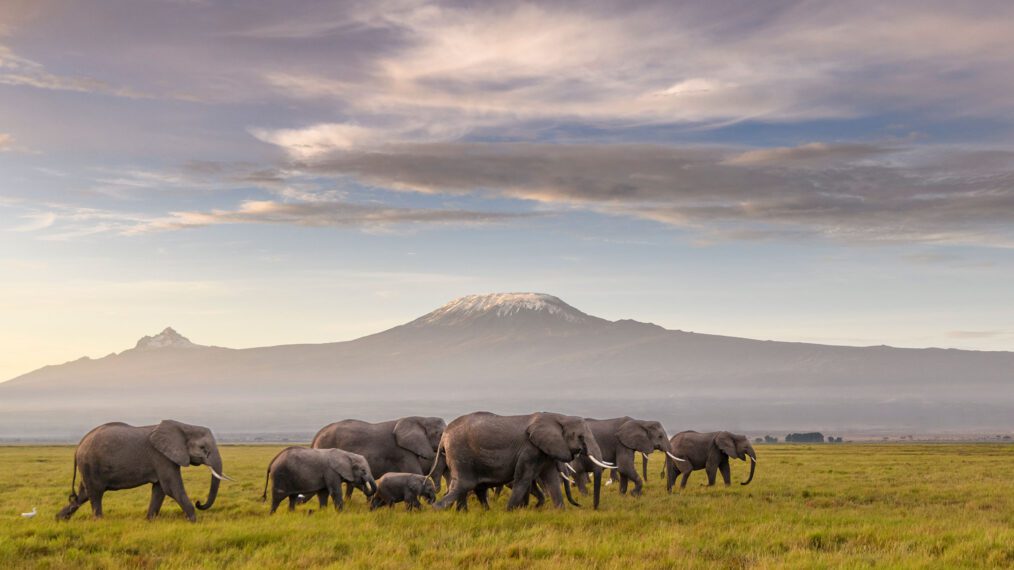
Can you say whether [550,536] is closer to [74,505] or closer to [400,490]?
[400,490]

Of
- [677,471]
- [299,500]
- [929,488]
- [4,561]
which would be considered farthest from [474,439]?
[929,488]

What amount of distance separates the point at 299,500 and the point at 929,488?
71.3 ft

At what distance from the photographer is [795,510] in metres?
26.8

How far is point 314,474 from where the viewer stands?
86.6 ft

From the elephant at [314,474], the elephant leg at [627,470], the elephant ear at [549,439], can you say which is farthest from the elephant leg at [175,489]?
the elephant leg at [627,470]

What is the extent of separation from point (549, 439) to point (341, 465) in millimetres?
5695

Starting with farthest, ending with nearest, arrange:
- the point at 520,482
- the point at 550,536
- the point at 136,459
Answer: the point at 520,482 → the point at 136,459 → the point at 550,536

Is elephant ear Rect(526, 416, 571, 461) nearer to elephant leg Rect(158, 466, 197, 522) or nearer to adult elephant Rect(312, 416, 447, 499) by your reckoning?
adult elephant Rect(312, 416, 447, 499)

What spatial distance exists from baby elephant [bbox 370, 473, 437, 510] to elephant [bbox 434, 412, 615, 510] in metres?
0.93

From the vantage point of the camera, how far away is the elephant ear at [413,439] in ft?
101

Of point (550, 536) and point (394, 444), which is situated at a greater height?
point (394, 444)

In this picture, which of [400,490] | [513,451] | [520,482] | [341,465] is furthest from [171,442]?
[520,482]

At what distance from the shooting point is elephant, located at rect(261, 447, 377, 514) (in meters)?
26.2

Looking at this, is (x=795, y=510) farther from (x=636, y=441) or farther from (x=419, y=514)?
(x=419, y=514)
